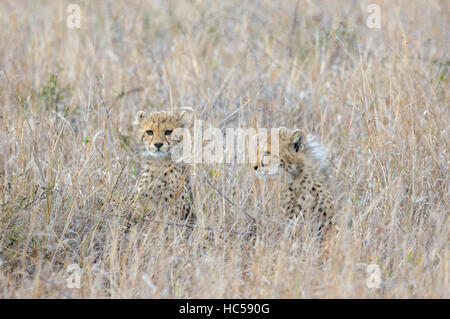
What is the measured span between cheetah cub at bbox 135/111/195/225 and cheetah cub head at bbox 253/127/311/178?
53 centimetres

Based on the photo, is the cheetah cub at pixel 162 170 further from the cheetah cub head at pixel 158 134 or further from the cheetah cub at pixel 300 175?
the cheetah cub at pixel 300 175

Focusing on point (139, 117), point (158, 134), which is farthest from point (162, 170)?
point (139, 117)

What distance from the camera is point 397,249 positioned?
11.7 feet

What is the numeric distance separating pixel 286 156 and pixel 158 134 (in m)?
0.98

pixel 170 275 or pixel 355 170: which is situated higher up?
pixel 355 170

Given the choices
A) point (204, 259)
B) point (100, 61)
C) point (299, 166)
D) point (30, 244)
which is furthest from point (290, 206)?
point (100, 61)

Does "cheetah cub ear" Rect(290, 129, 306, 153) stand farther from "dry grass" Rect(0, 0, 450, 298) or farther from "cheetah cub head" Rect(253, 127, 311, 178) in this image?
"dry grass" Rect(0, 0, 450, 298)

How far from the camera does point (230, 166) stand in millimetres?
4812

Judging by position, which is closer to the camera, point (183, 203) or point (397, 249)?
Result: point (397, 249)

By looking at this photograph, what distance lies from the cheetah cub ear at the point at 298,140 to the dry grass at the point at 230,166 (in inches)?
12.1

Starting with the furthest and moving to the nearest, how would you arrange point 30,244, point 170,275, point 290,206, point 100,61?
point 100,61 → point 290,206 → point 30,244 → point 170,275
